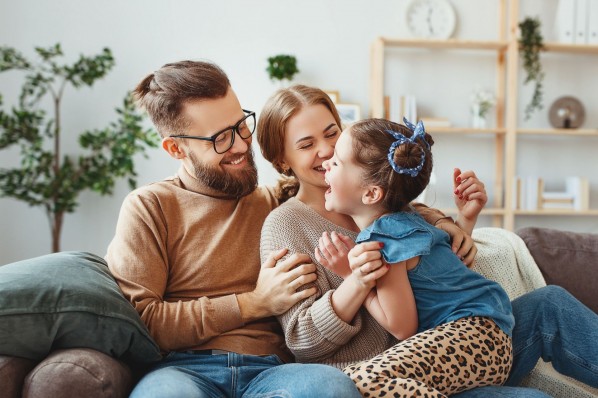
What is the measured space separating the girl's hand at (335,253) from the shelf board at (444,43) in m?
3.14

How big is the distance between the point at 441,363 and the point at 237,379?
0.45 meters

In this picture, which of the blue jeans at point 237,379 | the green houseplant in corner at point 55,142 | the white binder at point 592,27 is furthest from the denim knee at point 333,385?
the white binder at point 592,27

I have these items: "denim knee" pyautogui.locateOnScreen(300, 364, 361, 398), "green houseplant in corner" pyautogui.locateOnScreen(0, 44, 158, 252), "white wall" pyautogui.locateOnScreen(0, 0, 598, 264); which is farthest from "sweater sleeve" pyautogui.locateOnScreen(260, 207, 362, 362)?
"white wall" pyautogui.locateOnScreen(0, 0, 598, 264)

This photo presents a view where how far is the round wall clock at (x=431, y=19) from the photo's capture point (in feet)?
15.1

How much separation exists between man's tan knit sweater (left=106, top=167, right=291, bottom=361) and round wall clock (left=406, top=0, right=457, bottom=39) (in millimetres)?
3204

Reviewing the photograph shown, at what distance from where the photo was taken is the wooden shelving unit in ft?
14.4

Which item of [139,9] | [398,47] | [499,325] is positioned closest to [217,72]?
[499,325]

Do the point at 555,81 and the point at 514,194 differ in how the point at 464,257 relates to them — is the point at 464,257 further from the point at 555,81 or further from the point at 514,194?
the point at 555,81

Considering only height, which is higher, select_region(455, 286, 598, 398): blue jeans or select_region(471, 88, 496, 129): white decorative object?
select_region(471, 88, 496, 129): white decorative object

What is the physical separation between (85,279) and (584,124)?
440cm

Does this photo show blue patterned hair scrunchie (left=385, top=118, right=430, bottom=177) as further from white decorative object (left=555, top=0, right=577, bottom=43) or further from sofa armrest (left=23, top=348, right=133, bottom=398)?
white decorative object (left=555, top=0, right=577, bottom=43)

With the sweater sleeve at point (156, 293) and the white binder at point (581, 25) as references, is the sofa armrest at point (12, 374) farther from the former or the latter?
the white binder at point (581, 25)

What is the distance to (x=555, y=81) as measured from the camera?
189 inches

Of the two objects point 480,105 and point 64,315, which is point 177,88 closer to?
point 64,315
